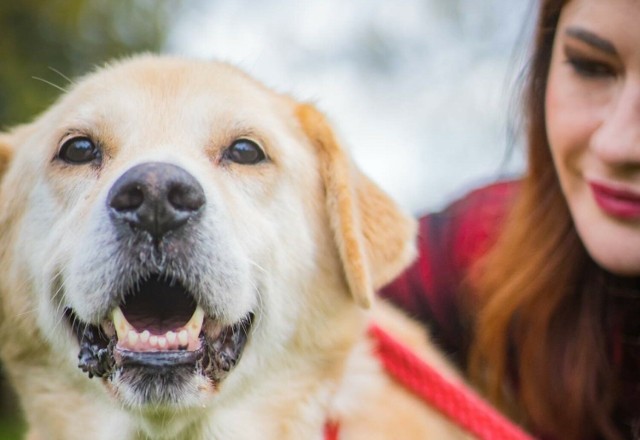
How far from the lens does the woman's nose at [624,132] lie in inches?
109

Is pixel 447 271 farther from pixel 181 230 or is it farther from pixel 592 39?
pixel 181 230

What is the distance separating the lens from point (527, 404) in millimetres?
3541

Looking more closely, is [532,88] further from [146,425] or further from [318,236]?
[146,425]

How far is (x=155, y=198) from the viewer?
231 cm

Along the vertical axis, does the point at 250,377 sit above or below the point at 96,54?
above

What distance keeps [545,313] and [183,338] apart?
171 cm

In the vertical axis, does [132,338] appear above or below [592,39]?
below

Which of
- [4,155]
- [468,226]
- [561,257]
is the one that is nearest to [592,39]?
[561,257]

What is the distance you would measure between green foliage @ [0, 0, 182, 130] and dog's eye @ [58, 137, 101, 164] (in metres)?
5.68

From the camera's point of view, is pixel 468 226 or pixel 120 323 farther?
pixel 468 226

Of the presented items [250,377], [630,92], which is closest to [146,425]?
[250,377]

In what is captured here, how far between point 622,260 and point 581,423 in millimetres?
812

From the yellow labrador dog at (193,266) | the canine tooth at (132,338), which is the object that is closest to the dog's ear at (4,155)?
the yellow labrador dog at (193,266)

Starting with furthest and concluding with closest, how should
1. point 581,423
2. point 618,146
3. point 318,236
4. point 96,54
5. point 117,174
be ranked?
1. point 96,54
2. point 581,423
3. point 318,236
4. point 618,146
5. point 117,174
